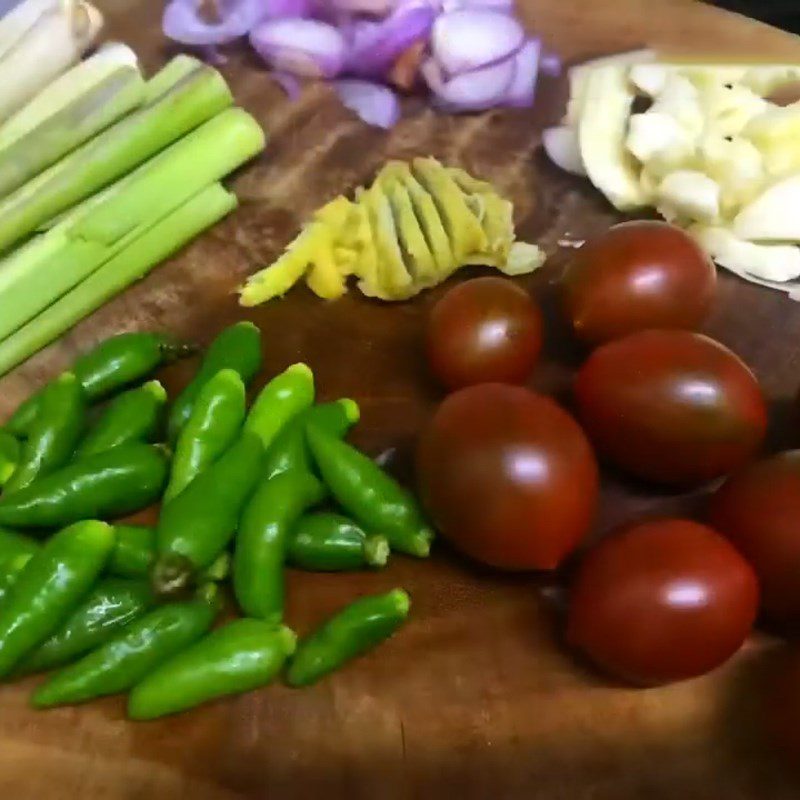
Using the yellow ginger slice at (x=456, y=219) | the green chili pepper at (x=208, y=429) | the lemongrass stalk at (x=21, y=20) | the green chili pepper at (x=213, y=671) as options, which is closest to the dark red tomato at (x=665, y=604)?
the green chili pepper at (x=213, y=671)

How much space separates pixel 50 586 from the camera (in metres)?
0.91

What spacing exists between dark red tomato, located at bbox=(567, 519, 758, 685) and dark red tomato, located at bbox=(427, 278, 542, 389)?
0.27 metres

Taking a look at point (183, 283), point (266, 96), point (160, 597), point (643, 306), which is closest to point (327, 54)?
point (266, 96)

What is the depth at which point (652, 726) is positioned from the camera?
90cm

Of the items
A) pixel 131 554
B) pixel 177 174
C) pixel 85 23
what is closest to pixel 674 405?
pixel 131 554

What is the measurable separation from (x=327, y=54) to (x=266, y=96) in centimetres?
11

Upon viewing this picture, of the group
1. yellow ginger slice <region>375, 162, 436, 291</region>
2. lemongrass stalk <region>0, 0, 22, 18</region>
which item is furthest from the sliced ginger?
lemongrass stalk <region>0, 0, 22, 18</region>

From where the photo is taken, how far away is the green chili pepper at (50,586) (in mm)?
898

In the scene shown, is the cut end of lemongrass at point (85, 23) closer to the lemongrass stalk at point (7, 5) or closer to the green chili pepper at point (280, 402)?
the lemongrass stalk at point (7, 5)

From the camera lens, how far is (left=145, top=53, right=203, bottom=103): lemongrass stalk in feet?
4.80

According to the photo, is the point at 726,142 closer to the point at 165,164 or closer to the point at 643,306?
the point at 643,306

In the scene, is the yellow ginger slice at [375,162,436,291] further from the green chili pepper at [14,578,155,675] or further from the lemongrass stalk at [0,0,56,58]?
the lemongrass stalk at [0,0,56,58]

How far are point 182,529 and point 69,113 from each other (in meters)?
0.71

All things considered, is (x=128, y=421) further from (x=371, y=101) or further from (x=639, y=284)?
(x=371, y=101)
